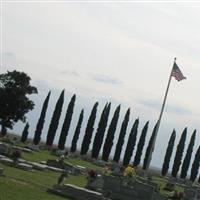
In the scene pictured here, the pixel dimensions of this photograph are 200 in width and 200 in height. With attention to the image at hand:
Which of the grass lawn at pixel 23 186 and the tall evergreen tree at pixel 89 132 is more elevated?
the tall evergreen tree at pixel 89 132

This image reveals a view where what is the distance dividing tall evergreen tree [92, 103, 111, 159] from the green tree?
41.2ft

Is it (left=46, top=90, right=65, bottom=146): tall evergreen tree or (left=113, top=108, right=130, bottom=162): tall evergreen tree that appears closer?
(left=46, top=90, right=65, bottom=146): tall evergreen tree

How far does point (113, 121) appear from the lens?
93500 mm

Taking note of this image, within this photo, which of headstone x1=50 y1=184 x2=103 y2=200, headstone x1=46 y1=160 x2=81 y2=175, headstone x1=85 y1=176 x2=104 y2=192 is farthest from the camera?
headstone x1=46 y1=160 x2=81 y2=175

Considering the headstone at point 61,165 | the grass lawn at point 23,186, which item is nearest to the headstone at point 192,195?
the headstone at point 61,165

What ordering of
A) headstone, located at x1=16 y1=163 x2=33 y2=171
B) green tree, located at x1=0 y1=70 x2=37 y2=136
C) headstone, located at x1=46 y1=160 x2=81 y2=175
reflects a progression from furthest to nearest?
green tree, located at x1=0 y1=70 x2=37 y2=136 < headstone, located at x1=46 y1=160 x2=81 y2=175 < headstone, located at x1=16 y1=163 x2=33 y2=171

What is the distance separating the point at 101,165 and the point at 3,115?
1481cm

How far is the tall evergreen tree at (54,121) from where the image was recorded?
86.5 m

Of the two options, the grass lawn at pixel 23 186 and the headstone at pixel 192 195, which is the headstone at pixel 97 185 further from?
the headstone at pixel 192 195

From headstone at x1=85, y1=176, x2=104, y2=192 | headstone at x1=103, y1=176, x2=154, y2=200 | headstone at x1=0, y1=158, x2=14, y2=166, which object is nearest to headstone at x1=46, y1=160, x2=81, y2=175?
headstone at x1=0, y1=158, x2=14, y2=166

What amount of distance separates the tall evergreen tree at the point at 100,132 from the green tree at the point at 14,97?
12570mm

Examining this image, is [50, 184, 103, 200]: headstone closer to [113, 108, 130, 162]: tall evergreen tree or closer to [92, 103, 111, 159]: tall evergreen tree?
[92, 103, 111, 159]: tall evergreen tree

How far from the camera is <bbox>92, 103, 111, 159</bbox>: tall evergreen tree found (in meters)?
90.0

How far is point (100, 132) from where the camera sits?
91.6 metres
